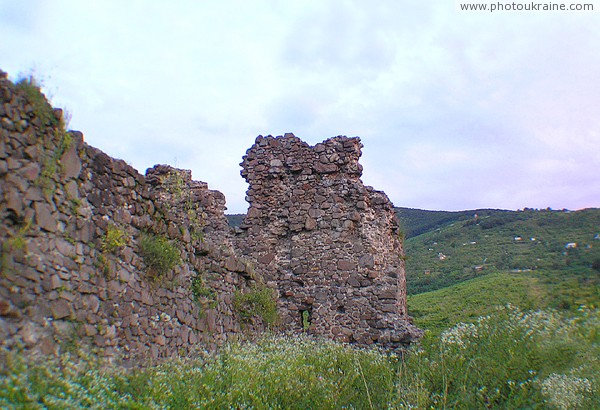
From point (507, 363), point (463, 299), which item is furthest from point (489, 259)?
point (507, 363)

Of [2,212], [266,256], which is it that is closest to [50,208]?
[2,212]

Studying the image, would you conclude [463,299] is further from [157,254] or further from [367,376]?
[157,254]

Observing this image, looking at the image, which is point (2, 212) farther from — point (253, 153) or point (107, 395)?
point (253, 153)

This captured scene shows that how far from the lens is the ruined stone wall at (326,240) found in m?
11.0

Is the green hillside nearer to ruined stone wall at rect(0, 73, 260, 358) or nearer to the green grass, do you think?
the green grass

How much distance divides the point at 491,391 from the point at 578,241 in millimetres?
21759

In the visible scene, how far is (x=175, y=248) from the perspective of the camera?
785cm

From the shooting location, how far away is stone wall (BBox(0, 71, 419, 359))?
5.34 m

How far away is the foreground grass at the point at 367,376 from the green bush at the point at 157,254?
1191mm

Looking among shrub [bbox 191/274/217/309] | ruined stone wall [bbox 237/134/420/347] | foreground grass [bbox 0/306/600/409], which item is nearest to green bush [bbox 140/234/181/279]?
shrub [bbox 191/274/217/309]

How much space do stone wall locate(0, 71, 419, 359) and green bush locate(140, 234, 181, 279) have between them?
4 centimetres

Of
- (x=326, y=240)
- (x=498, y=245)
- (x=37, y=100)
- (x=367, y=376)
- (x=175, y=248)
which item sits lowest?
(x=367, y=376)

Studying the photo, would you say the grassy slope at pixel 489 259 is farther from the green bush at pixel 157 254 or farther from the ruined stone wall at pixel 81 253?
the green bush at pixel 157 254

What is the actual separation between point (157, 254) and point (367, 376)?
3440mm
